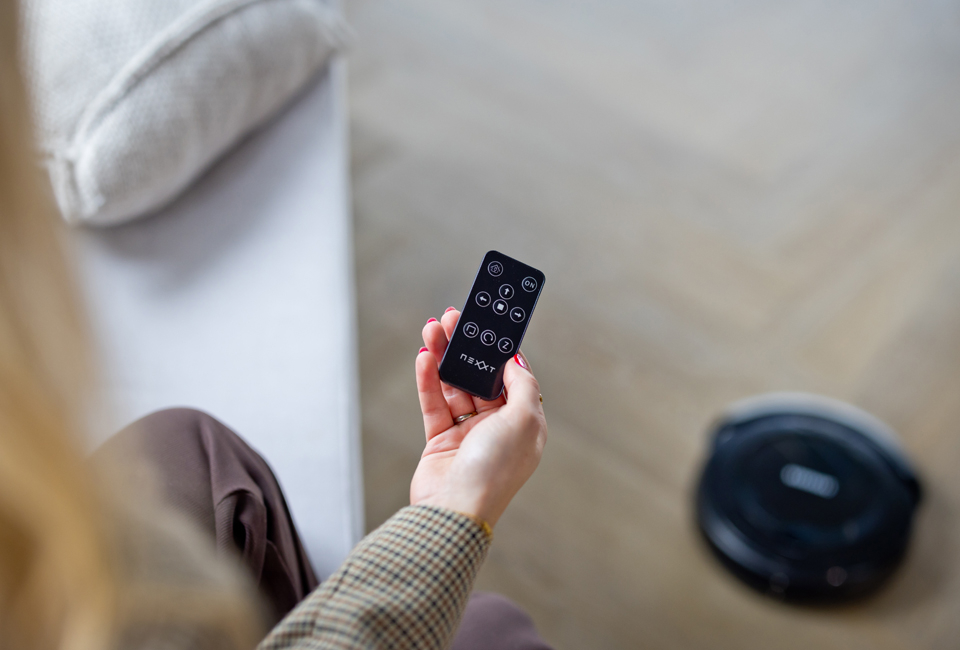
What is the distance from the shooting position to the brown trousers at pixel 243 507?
19.8 inches

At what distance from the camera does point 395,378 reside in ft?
3.47

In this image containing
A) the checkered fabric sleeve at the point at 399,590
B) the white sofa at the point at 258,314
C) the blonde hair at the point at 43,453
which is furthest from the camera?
the white sofa at the point at 258,314

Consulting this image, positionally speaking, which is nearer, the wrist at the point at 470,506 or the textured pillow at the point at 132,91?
the wrist at the point at 470,506

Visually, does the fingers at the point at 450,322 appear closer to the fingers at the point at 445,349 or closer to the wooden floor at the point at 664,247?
the fingers at the point at 445,349

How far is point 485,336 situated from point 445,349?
30 mm

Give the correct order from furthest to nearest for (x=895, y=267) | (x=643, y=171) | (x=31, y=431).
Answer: (x=643, y=171), (x=895, y=267), (x=31, y=431)

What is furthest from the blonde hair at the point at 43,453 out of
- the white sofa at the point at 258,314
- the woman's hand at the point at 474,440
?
the white sofa at the point at 258,314

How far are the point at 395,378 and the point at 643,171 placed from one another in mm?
605

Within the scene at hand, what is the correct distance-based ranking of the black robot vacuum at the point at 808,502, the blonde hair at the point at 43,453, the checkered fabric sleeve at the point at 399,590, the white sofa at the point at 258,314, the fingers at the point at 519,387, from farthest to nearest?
the black robot vacuum at the point at 808,502
the white sofa at the point at 258,314
the fingers at the point at 519,387
the checkered fabric sleeve at the point at 399,590
the blonde hair at the point at 43,453

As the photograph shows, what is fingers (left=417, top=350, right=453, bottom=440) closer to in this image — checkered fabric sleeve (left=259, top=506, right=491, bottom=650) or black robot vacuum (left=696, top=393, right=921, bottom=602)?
checkered fabric sleeve (left=259, top=506, right=491, bottom=650)

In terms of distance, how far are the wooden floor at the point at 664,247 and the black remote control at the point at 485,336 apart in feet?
1.02

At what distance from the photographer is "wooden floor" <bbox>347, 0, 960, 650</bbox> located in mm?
933

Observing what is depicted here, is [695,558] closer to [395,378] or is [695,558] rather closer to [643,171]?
[395,378]

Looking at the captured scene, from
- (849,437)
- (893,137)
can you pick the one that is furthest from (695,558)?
(893,137)
